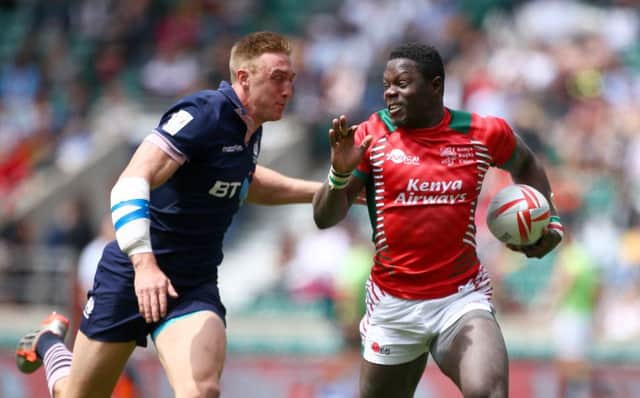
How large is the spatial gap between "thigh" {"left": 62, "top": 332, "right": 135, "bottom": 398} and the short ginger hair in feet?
5.31

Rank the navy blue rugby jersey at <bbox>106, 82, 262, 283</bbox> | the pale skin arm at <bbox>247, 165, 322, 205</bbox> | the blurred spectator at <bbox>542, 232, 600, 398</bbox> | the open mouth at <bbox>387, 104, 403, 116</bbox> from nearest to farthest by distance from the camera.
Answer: the navy blue rugby jersey at <bbox>106, 82, 262, 283</bbox> → the open mouth at <bbox>387, 104, 403, 116</bbox> → the pale skin arm at <bbox>247, 165, 322, 205</bbox> → the blurred spectator at <bbox>542, 232, 600, 398</bbox>

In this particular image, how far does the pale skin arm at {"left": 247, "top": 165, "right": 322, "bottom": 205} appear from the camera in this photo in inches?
286

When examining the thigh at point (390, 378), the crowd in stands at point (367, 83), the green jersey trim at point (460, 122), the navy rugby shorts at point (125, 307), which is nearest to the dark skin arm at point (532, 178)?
the green jersey trim at point (460, 122)

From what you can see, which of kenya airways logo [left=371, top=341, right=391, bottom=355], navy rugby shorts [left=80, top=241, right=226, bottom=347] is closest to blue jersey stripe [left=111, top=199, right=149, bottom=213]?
navy rugby shorts [left=80, top=241, right=226, bottom=347]

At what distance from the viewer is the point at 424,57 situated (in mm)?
6398

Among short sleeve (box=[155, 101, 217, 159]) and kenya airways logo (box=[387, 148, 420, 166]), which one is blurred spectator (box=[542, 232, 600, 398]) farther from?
short sleeve (box=[155, 101, 217, 159])

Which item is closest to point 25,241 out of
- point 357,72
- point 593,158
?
point 357,72

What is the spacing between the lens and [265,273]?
50.7 feet

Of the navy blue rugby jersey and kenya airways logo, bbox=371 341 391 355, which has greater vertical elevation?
the navy blue rugby jersey

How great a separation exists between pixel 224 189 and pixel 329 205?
570 mm

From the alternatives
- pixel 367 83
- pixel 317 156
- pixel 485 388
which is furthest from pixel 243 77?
pixel 317 156

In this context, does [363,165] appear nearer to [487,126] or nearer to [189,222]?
[487,126]

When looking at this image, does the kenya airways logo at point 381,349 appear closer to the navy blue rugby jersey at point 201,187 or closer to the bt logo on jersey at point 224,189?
the navy blue rugby jersey at point 201,187

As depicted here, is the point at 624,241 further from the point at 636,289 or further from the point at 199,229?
the point at 199,229
